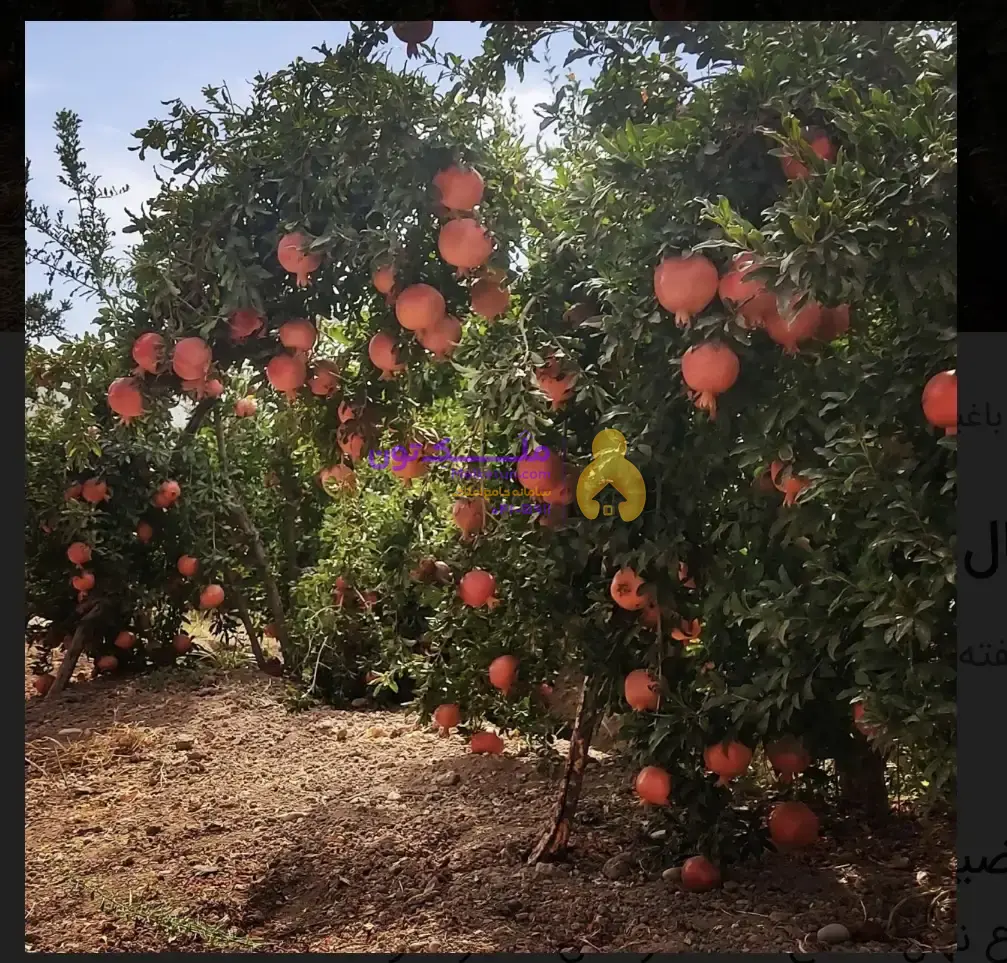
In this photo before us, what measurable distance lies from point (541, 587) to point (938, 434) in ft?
2.09

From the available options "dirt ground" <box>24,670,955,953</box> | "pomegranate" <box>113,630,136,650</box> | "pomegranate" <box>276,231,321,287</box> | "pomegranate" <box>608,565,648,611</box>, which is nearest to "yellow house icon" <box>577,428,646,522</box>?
"pomegranate" <box>608,565,648,611</box>

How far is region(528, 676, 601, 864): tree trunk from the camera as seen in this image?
1.62 metres

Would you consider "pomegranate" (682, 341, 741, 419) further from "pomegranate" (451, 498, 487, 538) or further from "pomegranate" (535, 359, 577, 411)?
"pomegranate" (451, 498, 487, 538)

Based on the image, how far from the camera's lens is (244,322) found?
1.63m

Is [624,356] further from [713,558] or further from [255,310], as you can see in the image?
[255,310]

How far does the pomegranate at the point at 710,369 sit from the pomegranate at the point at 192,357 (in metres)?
0.77

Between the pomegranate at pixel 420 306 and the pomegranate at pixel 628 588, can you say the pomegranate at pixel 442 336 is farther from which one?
the pomegranate at pixel 628 588

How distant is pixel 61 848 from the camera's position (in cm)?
168

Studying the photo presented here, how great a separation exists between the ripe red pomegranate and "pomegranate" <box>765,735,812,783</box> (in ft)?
3.77

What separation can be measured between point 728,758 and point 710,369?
0.59 meters

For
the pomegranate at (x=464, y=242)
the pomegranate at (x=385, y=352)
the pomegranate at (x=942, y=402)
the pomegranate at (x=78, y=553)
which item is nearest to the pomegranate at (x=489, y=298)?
the pomegranate at (x=464, y=242)

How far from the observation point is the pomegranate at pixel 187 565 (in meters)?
1.84

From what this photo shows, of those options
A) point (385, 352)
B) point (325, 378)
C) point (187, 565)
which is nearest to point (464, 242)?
point (385, 352)

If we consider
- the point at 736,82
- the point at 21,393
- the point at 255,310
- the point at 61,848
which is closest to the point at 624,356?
the point at 736,82
